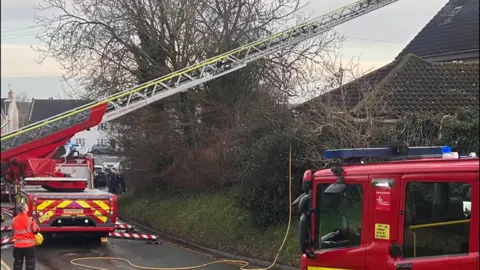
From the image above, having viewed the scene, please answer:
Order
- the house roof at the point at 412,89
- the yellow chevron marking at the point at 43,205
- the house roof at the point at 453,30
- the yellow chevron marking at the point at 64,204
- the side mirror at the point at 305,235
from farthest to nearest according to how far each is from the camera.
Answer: the yellow chevron marking at the point at 64,204 < the yellow chevron marking at the point at 43,205 < the house roof at the point at 412,89 < the house roof at the point at 453,30 < the side mirror at the point at 305,235

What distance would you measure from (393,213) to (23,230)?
6.81 m

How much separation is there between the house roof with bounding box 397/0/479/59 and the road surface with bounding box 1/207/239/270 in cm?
562

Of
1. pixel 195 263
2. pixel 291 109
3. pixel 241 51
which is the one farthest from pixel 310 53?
pixel 195 263

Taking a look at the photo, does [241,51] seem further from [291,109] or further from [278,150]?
[278,150]

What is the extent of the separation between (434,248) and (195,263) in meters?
7.82

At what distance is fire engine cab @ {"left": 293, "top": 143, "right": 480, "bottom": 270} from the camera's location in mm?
4430

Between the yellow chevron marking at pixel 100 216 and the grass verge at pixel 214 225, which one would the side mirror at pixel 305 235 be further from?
the yellow chevron marking at pixel 100 216

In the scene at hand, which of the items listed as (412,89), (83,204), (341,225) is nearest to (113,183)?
(83,204)

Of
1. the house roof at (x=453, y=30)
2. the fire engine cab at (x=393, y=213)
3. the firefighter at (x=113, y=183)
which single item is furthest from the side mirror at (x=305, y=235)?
the firefighter at (x=113, y=183)

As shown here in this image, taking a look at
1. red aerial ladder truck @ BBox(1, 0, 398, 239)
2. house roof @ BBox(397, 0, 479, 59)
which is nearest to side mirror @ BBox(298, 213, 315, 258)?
house roof @ BBox(397, 0, 479, 59)

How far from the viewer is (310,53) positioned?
19781 mm

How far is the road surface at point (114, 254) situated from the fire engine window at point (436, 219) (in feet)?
22.8

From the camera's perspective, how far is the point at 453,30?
23.7 ft

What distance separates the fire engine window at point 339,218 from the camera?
17.2ft
